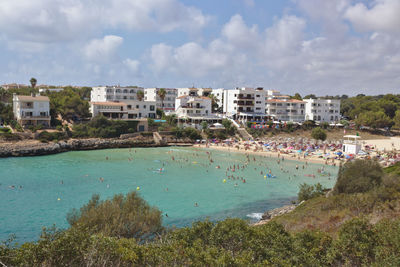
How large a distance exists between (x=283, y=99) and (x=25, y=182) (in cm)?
7101

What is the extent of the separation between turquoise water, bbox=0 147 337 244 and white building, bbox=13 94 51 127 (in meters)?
11.4

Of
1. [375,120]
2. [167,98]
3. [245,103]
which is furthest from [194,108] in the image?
[375,120]

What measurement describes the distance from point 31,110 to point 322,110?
2766 inches

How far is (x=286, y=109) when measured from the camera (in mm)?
82812

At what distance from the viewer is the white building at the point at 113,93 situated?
254 feet

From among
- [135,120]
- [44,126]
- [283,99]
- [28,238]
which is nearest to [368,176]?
[28,238]

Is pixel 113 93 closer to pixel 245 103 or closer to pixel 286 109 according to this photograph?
pixel 245 103

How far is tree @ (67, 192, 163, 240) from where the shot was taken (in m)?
16.2

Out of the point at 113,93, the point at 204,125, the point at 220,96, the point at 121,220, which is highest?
the point at 220,96

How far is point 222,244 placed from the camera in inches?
484

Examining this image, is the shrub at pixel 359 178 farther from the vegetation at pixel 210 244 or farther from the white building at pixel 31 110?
the white building at pixel 31 110

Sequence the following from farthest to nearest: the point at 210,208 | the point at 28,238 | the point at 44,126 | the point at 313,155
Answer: the point at 44,126 → the point at 313,155 → the point at 210,208 → the point at 28,238

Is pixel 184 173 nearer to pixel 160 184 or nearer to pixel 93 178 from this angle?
pixel 160 184

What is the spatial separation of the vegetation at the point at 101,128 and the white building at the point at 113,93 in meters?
17.7
